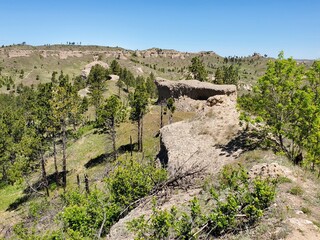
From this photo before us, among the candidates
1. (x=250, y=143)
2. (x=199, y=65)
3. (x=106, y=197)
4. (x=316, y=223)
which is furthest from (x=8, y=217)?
(x=199, y=65)

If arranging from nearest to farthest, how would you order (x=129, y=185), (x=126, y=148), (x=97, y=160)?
1. (x=129, y=185)
2. (x=97, y=160)
3. (x=126, y=148)

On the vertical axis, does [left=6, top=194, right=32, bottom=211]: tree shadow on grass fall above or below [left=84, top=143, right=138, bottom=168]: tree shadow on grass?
below

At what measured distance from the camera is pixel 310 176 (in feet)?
70.6

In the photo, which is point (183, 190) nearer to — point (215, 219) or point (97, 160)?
point (215, 219)

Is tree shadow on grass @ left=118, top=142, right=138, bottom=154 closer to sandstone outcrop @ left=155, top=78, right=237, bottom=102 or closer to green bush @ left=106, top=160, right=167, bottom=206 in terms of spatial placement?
sandstone outcrop @ left=155, top=78, right=237, bottom=102

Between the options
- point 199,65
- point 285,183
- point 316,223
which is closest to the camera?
point 316,223

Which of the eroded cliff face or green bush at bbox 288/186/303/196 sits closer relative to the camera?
green bush at bbox 288/186/303/196

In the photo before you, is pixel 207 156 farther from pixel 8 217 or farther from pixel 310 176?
pixel 8 217

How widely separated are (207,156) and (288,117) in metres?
8.29

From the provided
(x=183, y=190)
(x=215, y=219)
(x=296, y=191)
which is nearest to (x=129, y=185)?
(x=183, y=190)

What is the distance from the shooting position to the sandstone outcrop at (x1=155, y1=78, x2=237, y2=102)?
7062 centimetres

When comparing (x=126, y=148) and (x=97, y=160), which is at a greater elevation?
(x=126, y=148)

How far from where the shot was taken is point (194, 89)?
240 feet

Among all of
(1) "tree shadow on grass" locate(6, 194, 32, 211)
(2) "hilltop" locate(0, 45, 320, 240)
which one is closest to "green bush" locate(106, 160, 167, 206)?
(2) "hilltop" locate(0, 45, 320, 240)
